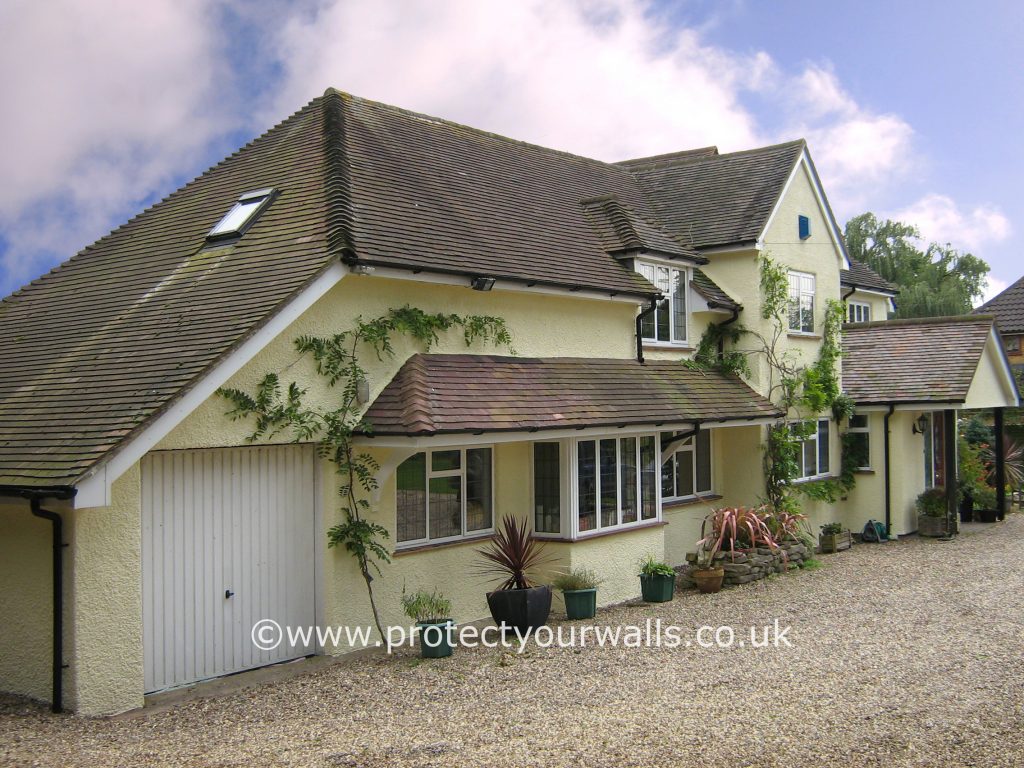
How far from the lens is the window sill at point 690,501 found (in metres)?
17.1

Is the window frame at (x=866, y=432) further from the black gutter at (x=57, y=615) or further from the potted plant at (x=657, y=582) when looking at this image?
the black gutter at (x=57, y=615)

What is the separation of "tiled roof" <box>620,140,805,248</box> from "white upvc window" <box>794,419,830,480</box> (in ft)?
15.0

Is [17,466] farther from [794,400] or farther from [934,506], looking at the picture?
[934,506]

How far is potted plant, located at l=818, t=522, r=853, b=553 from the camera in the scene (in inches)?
747

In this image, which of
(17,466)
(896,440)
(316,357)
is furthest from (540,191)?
(17,466)

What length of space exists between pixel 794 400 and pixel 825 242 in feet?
13.1

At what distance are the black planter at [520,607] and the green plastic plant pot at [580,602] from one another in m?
1.01

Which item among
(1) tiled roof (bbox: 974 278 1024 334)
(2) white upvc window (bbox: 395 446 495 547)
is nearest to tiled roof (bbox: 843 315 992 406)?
(2) white upvc window (bbox: 395 446 495 547)

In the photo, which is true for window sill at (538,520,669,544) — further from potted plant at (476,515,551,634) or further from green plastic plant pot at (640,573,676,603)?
potted plant at (476,515,551,634)

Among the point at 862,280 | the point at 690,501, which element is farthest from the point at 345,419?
the point at 862,280

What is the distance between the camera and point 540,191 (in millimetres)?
17609

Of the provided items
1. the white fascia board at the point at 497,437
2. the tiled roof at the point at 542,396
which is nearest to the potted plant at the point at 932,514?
the tiled roof at the point at 542,396

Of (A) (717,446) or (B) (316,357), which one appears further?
(A) (717,446)

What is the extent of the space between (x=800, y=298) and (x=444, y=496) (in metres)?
10.5
